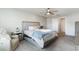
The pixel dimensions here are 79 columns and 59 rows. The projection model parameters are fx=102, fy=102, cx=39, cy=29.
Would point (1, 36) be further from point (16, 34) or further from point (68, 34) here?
point (68, 34)

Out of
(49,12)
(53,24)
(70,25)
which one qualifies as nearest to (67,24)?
(70,25)

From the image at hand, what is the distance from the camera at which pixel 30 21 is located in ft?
5.31

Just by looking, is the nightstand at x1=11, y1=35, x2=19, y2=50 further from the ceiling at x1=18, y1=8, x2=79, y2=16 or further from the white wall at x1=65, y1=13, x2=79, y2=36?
the white wall at x1=65, y1=13, x2=79, y2=36

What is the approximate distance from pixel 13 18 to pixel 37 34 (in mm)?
445

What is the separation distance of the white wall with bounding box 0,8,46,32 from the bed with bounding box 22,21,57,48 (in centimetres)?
7

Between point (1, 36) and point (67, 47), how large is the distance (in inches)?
40.1

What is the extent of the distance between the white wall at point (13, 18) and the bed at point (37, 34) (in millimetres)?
71

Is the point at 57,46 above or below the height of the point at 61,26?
below

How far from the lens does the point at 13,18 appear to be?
1571mm

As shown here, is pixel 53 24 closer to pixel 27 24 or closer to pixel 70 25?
→ pixel 70 25

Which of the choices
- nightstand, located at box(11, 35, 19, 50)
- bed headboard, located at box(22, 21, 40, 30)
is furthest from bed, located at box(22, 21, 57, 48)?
nightstand, located at box(11, 35, 19, 50)

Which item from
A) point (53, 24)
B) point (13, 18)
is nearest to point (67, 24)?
point (53, 24)

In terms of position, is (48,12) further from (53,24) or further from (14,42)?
(14,42)

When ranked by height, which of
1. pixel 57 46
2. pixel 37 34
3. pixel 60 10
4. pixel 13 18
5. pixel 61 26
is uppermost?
pixel 60 10
